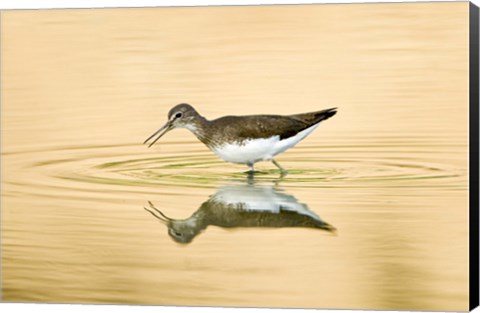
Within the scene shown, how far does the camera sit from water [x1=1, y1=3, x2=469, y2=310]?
8555mm

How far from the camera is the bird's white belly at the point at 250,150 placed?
10086mm

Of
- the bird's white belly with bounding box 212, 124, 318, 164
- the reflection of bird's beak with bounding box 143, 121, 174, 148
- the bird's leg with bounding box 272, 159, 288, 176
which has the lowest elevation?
the bird's leg with bounding box 272, 159, 288, 176

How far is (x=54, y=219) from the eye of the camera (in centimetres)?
932

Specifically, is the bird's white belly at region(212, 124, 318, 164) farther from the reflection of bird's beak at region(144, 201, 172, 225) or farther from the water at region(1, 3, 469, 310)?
the reflection of bird's beak at region(144, 201, 172, 225)

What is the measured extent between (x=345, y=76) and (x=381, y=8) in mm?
553

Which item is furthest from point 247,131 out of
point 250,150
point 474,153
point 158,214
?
point 474,153

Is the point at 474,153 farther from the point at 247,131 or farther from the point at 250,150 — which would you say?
the point at 250,150

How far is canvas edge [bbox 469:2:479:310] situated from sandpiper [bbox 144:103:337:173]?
1099 millimetres

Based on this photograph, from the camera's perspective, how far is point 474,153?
28.1 feet

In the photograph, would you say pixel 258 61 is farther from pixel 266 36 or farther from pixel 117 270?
pixel 117 270

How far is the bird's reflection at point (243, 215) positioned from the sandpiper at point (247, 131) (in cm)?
58

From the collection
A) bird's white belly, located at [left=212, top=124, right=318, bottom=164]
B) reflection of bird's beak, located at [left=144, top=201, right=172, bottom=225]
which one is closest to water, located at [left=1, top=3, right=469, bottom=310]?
reflection of bird's beak, located at [left=144, top=201, right=172, bottom=225]

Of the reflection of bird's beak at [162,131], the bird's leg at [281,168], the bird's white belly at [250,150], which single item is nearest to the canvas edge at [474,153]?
the bird's leg at [281,168]

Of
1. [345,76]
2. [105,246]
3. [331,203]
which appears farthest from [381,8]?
[105,246]
